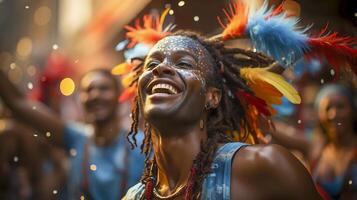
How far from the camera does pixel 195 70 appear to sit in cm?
210

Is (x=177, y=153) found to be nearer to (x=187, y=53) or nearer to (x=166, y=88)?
(x=166, y=88)

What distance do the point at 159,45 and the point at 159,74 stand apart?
0.14 meters

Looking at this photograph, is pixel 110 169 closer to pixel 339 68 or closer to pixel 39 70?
pixel 39 70

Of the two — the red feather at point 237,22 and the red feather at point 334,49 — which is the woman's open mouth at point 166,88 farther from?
the red feather at point 334,49

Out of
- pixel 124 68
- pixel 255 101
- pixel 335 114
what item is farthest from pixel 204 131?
pixel 335 114

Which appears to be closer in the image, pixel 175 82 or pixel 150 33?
pixel 175 82

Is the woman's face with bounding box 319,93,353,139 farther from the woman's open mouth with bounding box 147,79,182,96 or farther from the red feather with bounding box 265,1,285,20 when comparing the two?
the woman's open mouth with bounding box 147,79,182,96

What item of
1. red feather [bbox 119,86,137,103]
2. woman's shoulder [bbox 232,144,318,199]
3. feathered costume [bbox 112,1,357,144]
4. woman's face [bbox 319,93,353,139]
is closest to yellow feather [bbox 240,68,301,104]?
feathered costume [bbox 112,1,357,144]

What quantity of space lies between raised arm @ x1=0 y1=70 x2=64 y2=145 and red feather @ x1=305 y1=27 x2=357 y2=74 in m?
1.62

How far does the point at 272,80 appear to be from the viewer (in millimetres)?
2189

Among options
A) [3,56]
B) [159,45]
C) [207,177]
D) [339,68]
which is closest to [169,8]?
[159,45]

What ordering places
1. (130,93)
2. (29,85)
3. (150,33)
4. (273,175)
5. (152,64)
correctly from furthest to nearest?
(29,85) → (130,93) → (150,33) → (152,64) → (273,175)

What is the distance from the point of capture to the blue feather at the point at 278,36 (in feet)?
7.19

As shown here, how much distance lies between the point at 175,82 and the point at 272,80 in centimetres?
37
